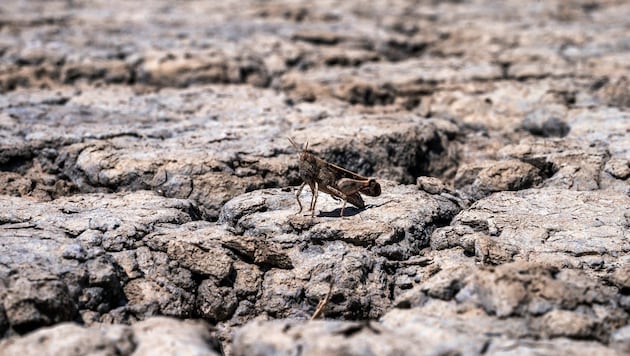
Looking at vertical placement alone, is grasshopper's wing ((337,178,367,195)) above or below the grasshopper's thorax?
below

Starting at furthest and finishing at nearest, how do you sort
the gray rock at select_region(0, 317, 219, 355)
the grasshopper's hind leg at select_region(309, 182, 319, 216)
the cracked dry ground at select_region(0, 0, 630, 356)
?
the grasshopper's hind leg at select_region(309, 182, 319, 216) → the cracked dry ground at select_region(0, 0, 630, 356) → the gray rock at select_region(0, 317, 219, 355)

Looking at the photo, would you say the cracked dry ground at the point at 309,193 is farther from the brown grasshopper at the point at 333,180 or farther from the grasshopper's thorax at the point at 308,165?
the grasshopper's thorax at the point at 308,165

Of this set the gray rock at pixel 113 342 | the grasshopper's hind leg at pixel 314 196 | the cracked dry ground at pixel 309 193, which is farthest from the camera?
the grasshopper's hind leg at pixel 314 196

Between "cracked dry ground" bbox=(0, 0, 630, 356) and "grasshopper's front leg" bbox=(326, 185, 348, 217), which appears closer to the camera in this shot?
"cracked dry ground" bbox=(0, 0, 630, 356)

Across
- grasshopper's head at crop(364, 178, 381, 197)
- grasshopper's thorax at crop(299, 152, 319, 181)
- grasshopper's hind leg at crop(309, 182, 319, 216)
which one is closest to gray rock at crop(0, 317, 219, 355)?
grasshopper's hind leg at crop(309, 182, 319, 216)

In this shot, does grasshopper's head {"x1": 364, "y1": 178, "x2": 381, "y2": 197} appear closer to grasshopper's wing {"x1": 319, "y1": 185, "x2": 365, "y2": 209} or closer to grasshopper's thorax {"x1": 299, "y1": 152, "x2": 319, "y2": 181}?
grasshopper's wing {"x1": 319, "y1": 185, "x2": 365, "y2": 209}

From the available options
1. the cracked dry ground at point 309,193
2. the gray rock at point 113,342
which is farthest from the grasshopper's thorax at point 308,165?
the gray rock at point 113,342
